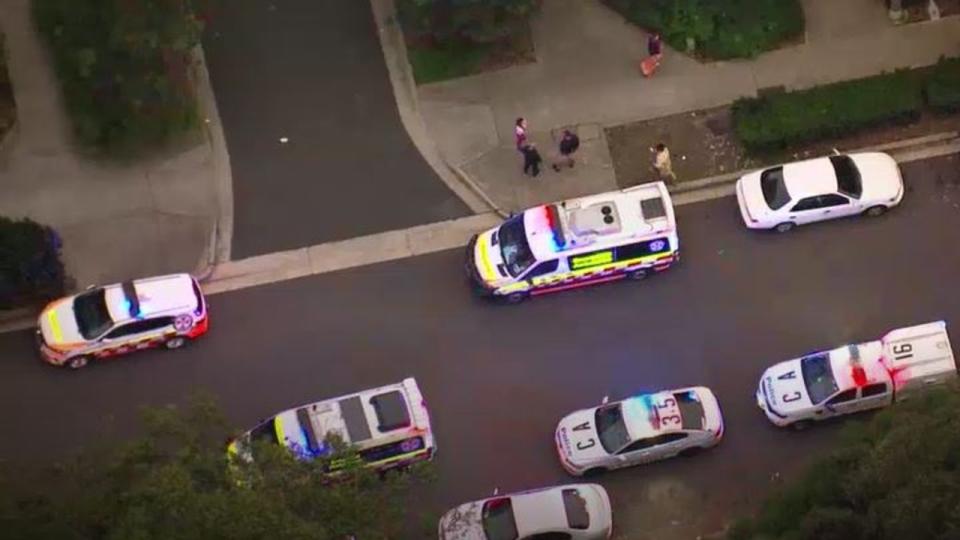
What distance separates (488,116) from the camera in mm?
34281

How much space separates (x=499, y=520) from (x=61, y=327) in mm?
9782

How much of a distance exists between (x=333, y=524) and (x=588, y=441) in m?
7.38

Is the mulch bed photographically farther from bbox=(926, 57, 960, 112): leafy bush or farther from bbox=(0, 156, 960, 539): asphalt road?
bbox=(0, 156, 960, 539): asphalt road

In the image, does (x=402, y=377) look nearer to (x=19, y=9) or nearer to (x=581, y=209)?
(x=581, y=209)

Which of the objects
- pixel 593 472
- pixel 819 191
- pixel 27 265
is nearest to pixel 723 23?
pixel 819 191

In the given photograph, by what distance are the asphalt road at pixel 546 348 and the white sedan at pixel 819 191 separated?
505 millimetres

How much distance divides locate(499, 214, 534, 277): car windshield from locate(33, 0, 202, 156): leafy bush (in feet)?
25.9

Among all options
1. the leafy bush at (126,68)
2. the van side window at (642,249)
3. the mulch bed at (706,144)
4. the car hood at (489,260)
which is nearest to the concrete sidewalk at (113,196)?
the leafy bush at (126,68)

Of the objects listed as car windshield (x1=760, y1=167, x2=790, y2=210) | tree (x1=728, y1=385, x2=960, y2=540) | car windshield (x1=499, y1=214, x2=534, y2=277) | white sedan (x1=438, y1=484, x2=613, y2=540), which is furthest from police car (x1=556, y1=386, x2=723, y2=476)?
car windshield (x1=760, y1=167, x2=790, y2=210)

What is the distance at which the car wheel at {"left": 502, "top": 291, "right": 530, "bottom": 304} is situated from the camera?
3153cm

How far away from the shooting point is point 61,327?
30.7 meters

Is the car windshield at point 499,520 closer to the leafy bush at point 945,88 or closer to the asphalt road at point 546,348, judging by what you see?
the asphalt road at point 546,348

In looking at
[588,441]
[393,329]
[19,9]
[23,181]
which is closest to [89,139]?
[23,181]

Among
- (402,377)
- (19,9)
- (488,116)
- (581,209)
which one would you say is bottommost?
(402,377)
